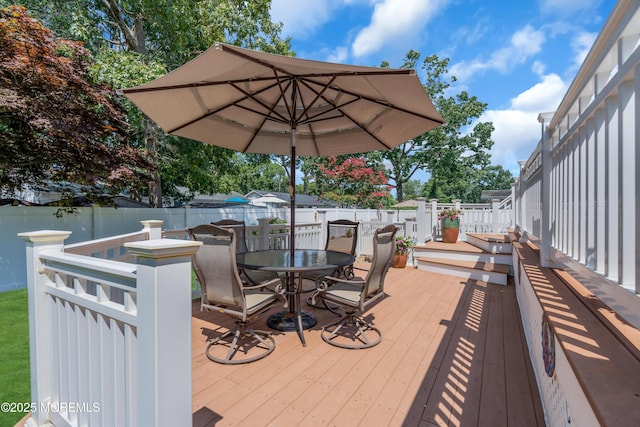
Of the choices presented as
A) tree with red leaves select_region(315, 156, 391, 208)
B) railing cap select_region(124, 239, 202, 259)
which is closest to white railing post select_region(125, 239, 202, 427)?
railing cap select_region(124, 239, 202, 259)

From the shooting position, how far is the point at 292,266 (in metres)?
2.91

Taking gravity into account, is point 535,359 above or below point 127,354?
below

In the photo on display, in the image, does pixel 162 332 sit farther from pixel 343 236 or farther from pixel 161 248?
pixel 343 236

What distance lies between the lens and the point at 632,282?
45.4 inches

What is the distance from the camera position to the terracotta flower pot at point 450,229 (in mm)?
7459

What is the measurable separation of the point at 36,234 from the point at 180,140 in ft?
19.7

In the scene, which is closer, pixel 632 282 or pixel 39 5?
pixel 632 282

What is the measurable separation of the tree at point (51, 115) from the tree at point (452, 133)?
740 inches

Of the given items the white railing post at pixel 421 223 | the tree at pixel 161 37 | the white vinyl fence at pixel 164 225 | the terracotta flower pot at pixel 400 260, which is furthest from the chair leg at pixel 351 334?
the tree at pixel 161 37

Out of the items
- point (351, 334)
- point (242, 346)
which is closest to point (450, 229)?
point (351, 334)

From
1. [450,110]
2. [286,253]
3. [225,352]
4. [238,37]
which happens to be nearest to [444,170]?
[450,110]

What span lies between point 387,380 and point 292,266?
50.7 inches

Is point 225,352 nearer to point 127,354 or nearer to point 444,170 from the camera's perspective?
point 127,354

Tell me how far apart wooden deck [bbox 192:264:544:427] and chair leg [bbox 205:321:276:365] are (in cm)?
7
